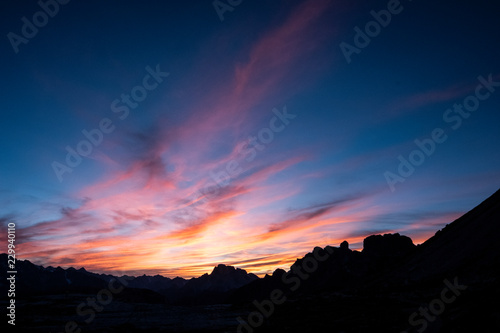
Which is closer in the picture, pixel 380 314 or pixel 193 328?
pixel 380 314

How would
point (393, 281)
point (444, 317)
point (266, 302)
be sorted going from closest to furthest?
1. point (444, 317)
2. point (266, 302)
3. point (393, 281)

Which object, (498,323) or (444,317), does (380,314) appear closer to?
(444,317)

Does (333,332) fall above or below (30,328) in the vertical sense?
below

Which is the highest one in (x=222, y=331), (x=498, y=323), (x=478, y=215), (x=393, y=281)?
(x=478, y=215)

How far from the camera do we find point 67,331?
19.7 metres

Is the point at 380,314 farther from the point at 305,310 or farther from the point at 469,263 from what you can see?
the point at 469,263

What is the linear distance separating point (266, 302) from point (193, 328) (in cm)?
1068

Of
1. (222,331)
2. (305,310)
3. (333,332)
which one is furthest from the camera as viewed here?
(305,310)

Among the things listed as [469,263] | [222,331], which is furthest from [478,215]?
[222,331]

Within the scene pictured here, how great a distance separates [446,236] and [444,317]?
3653 cm

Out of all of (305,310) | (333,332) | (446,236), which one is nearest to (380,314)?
(333,332)

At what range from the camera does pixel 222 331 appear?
1678 cm

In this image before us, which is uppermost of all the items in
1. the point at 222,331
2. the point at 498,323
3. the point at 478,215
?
the point at 478,215

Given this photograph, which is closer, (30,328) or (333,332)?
(333,332)
